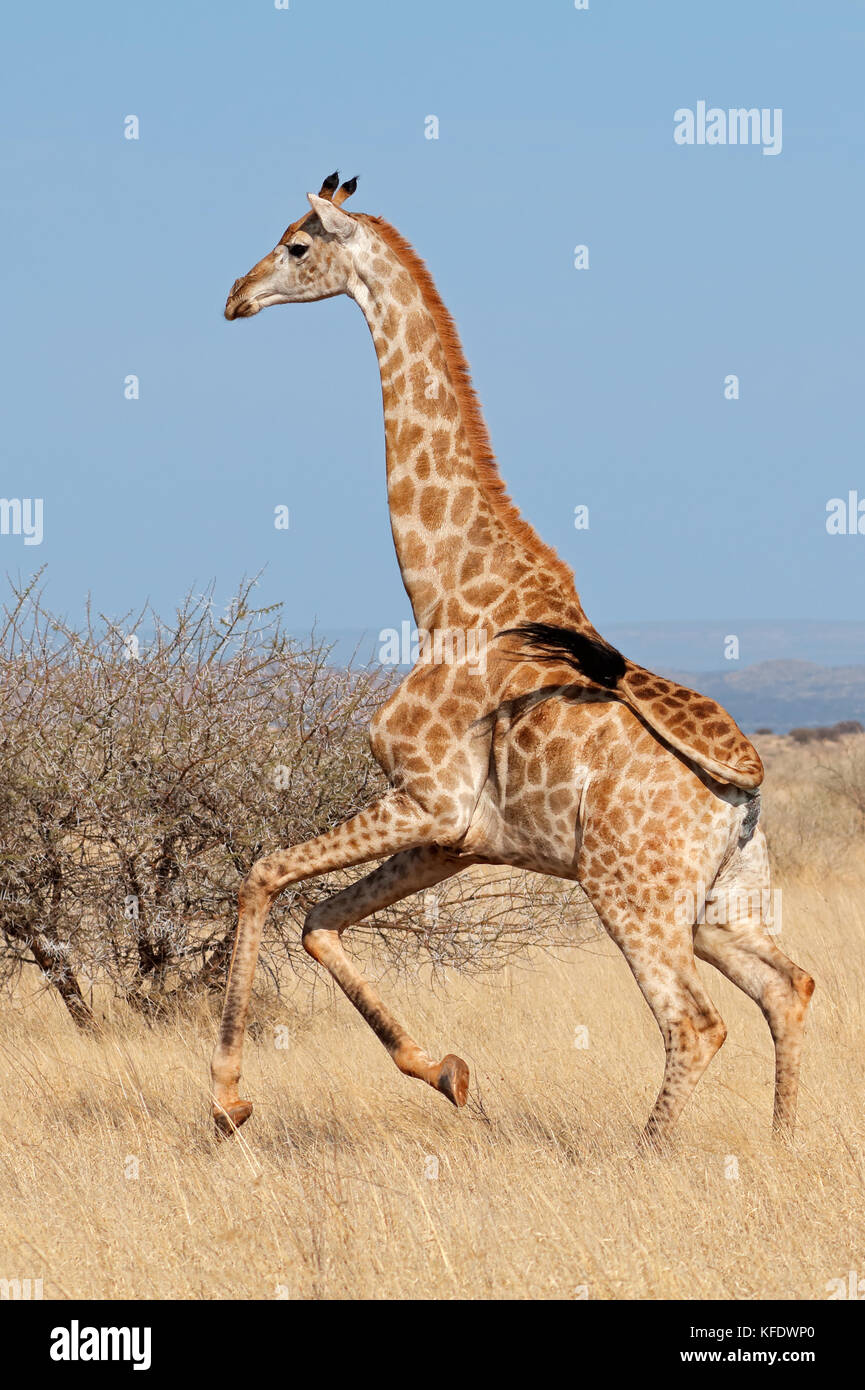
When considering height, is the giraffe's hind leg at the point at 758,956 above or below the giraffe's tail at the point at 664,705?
below

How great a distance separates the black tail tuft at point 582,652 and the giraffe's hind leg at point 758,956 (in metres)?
0.91

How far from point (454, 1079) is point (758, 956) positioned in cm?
130

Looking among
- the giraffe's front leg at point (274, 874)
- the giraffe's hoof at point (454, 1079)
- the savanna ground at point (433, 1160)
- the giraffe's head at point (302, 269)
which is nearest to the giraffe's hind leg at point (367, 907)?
the giraffe's front leg at point (274, 874)

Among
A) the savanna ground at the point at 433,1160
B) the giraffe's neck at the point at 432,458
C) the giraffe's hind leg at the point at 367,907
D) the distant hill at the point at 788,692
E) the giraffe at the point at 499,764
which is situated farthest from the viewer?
the distant hill at the point at 788,692

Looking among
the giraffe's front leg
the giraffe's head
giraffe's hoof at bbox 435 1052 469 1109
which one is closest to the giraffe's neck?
the giraffe's head

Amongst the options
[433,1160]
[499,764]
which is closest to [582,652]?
[499,764]

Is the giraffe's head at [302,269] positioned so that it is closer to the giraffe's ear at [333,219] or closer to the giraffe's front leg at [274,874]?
the giraffe's ear at [333,219]

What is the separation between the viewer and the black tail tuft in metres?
5.42

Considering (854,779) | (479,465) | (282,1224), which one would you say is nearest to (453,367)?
(479,465)

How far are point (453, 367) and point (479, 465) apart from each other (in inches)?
17.3

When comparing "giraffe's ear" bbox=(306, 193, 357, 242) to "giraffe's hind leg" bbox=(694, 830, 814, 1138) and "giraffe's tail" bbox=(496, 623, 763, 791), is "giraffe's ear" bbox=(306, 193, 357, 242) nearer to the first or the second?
"giraffe's tail" bbox=(496, 623, 763, 791)

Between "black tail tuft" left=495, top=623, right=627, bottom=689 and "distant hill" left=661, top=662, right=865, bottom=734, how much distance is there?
392 ft

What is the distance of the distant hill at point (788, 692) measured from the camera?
131750 millimetres

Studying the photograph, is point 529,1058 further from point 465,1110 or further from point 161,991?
point 161,991
